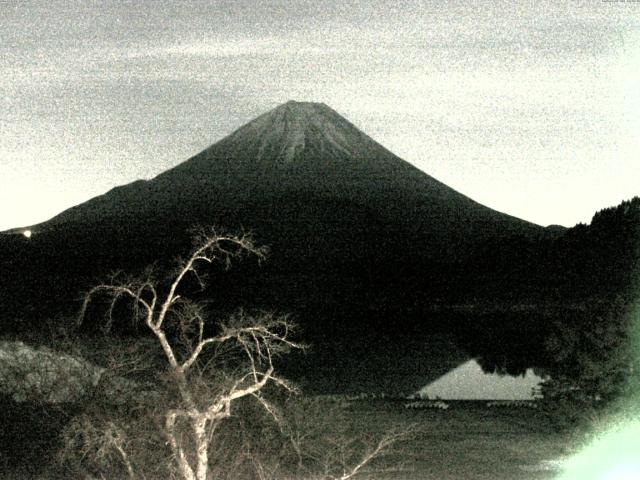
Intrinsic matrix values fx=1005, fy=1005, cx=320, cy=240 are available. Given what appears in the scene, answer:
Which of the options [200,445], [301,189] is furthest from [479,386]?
[301,189]

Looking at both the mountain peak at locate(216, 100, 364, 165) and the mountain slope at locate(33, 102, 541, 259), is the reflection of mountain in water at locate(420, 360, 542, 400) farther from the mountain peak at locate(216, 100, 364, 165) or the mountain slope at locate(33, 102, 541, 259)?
the mountain peak at locate(216, 100, 364, 165)

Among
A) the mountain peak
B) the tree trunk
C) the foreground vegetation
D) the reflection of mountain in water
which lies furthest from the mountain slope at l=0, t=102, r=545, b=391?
the tree trunk

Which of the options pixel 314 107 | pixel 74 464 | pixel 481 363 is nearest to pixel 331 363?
pixel 481 363

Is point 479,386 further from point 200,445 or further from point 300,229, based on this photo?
point 300,229

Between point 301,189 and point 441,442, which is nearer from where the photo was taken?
point 441,442

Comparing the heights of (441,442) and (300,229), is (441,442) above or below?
below

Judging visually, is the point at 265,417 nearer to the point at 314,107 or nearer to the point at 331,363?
the point at 331,363
